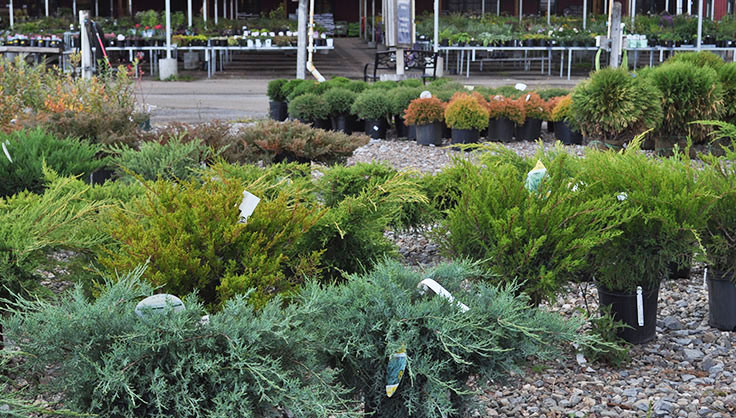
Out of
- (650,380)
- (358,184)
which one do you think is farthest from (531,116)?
(650,380)

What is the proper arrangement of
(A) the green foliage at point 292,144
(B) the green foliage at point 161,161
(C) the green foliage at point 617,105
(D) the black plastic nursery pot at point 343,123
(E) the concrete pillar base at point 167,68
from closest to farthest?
1. (B) the green foliage at point 161,161
2. (A) the green foliage at point 292,144
3. (C) the green foliage at point 617,105
4. (D) the black plastic nursery pot at point 343,123
5. (E) the concrete pillar base at point 167,68

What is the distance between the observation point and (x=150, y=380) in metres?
2.38

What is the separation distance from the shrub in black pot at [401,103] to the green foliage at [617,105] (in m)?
2.39

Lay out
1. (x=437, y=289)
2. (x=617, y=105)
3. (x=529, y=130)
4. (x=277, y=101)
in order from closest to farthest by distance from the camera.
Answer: (x=437, y=289)
(x=617, y=105)
(x=529, y=130)
(x=277, y=101)

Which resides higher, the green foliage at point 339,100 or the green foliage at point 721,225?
the green foliage at point 339,100

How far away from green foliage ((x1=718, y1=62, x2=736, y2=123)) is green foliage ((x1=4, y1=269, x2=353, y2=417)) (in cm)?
739

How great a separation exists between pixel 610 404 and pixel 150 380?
5.66ft

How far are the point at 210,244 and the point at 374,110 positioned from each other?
7.65 metres

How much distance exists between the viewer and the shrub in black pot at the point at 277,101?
12.8m

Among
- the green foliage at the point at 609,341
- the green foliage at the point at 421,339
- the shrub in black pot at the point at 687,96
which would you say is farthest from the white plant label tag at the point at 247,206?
the shrub in black pot at the point at 687,96

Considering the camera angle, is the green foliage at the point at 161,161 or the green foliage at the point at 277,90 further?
the green foliage at the point at 277,90

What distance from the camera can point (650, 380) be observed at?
3.41 metres

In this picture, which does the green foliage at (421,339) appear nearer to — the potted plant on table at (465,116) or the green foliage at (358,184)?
the green foliage at (358,184)

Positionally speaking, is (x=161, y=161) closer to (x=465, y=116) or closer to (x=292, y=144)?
(x=292, y=144)
